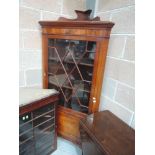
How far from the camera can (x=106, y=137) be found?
103 centimetres

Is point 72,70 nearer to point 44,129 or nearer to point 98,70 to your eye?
point 98,70

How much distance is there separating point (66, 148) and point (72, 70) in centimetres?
92

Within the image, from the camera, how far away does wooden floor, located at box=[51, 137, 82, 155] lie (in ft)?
5.19

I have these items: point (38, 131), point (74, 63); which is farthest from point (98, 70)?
point (38, 131)

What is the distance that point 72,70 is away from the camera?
4.65 ft

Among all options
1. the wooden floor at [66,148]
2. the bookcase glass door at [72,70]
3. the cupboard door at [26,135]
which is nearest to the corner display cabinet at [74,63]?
the bookcase glass door at [72,70]

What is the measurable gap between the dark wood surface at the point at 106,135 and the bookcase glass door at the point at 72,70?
0.25 m

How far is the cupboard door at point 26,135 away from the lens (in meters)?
1.16

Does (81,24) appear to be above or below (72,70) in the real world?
above

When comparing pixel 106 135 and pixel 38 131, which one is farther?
pixel 38 131

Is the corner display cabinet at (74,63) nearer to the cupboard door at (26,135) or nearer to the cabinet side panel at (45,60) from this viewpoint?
the cabinet side panel at (45,60)

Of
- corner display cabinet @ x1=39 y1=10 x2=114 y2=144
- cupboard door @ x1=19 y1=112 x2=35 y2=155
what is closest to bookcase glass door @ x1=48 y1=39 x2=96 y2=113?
corner display cabinet @ x1=39 y1=10 x2=114 y2=144

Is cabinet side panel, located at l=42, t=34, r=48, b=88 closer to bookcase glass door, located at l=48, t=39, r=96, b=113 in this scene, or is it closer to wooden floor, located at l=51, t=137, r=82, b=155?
bookcase glass door, located at l=48, t=39, r=96, b=113
